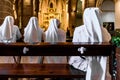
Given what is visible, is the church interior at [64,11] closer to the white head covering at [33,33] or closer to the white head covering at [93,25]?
the white head covering at [33,33]

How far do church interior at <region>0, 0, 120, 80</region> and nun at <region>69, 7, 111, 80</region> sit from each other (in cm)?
1008

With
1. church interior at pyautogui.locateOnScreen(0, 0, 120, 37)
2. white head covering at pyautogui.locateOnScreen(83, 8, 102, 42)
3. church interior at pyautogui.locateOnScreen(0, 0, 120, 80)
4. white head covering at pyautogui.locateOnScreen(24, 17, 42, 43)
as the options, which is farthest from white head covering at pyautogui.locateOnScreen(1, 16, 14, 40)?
church interior at pyautogui.locateOnScreen(0, 0, 120, 37)

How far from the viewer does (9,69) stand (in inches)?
174

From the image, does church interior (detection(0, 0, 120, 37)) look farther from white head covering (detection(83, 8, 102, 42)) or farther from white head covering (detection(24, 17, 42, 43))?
white head covering (detection(83, 8, 102, 42))

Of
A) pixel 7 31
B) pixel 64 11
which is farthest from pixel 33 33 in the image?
pixel 64 11

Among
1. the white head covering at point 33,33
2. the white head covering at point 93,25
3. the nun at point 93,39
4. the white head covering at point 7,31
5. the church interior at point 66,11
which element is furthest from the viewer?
the church interior at point 66,11

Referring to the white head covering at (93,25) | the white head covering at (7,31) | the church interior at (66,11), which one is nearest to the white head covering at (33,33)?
the white head covering at (7,31)

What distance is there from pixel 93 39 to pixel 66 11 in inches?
942

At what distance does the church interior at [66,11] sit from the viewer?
2048cm

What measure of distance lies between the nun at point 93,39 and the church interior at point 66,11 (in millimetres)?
10077

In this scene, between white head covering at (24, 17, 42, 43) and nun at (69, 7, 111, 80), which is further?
white head covering at (24, 17, 42, 43)

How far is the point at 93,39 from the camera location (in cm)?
408

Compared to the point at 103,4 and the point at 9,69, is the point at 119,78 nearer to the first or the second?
the point at 9,69

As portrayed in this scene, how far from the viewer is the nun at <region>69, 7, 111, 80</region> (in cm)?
394
